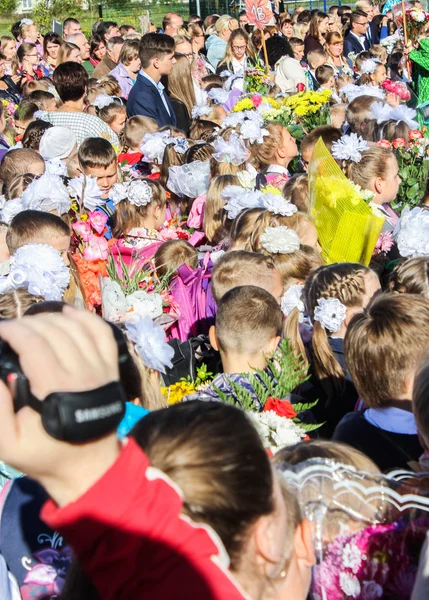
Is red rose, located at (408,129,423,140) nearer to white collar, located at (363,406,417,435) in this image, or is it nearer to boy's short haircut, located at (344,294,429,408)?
boy's short haircut, located at (344,294,429,408)

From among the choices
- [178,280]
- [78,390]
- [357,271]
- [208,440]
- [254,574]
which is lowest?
[178,280]

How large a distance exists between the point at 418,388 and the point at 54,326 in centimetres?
100

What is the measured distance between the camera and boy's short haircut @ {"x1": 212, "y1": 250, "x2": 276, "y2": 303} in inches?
146

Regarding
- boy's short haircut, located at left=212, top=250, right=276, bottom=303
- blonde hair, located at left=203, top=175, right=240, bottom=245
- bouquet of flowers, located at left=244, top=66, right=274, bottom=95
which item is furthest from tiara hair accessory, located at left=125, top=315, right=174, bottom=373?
bouquet of flowers, located at left=244, top=66, right=274, bottom=95

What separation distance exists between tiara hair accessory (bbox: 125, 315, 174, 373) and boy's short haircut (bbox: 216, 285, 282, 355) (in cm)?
46

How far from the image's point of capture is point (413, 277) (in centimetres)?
340

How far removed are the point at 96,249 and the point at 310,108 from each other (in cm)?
321

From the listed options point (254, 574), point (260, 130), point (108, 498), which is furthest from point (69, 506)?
point (260, 130)

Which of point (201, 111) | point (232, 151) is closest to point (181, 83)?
point (201, 111)

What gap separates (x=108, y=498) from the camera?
1.07 metres

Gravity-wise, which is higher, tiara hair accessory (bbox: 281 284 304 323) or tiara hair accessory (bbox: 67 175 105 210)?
tiara hair accessory (bbox: 67 175 105 210)

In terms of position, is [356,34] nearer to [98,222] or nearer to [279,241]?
[98,222]

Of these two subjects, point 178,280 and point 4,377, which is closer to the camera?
point 4,377

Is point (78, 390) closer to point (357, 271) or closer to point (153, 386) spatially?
point (153, 386)
